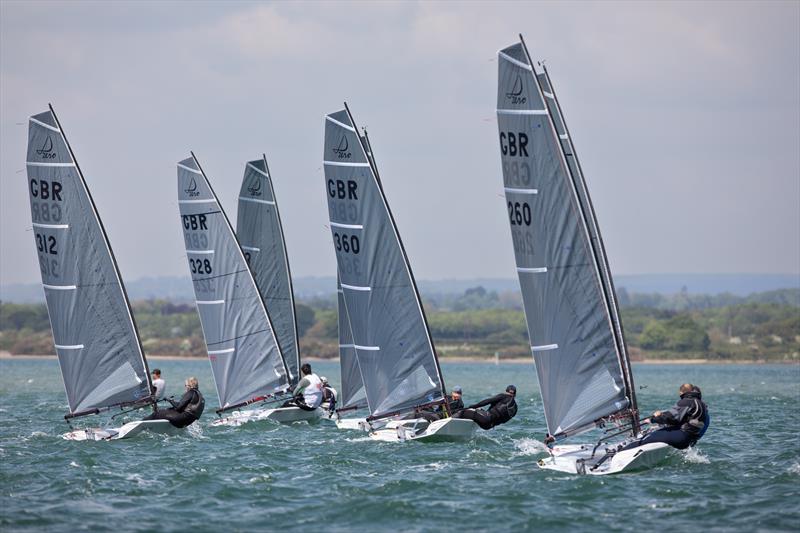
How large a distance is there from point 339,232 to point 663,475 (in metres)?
10.4

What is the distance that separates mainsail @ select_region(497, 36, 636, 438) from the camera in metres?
22.3

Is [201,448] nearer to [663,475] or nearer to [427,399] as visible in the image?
[427,399]

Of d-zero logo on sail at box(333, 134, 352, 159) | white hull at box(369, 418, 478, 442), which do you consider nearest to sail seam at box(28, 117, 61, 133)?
d-zero logo on sail at box(333, 134, 352, 159)

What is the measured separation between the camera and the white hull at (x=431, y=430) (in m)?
26.6

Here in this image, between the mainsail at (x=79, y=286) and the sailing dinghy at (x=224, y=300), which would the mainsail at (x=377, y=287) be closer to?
the mainsail at (x=79, y=286)

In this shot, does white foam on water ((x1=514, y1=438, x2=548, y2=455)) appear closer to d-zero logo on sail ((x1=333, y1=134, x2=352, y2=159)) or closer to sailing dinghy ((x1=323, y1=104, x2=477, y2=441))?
sailing dinghy ((x1=323, y1=104, x2=477, y2=441))

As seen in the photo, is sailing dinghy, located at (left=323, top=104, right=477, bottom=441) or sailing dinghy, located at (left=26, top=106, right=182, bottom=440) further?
sailing dinghy, located at (left=26, top=106, right=182, bottom=440)

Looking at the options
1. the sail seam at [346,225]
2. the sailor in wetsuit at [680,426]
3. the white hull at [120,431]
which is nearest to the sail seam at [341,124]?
the sail seam at [346,225]

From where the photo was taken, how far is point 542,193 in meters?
22.4

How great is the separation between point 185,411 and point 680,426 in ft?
39.3

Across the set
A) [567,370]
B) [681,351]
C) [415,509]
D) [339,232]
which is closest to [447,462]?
[567,370]

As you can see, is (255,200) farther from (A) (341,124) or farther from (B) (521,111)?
(B) (521,111)

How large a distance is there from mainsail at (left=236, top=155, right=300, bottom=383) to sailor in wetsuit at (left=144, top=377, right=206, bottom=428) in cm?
859

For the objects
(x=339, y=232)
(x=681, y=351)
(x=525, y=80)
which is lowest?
(x=681, y=351)
